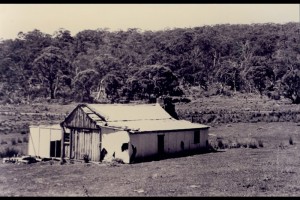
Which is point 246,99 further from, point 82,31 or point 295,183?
point 82,31

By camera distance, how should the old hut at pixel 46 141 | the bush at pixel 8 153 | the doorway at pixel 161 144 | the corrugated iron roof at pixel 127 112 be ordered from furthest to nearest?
the bush at pixel 8 153 < the old hut at pixel 46 141 < the corrugated iron roof at pixel 127 112 < the doorway at pixel 161 144

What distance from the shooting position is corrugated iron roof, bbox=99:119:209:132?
25875 mm

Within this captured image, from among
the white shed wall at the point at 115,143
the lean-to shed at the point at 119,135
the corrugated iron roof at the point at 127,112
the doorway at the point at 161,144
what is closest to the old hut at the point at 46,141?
the lean-to shed at the point at 119,135

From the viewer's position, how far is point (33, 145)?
1115 inches

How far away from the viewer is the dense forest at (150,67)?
2923 inches

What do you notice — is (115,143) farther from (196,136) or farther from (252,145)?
(252,145)

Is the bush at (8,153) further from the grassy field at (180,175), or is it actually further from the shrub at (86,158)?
the shrub at (86,158)

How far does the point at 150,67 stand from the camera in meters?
74.7

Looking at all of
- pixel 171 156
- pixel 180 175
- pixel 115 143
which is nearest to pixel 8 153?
pixel 115 143

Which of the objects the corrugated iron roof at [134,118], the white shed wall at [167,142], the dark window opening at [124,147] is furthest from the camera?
the corrugated iron roof at [134,118]

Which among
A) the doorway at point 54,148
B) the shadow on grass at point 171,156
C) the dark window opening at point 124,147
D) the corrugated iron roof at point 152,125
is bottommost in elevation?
the shadow on grass at point 171,156

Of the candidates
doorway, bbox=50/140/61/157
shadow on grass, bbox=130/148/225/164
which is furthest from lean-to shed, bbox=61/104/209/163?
doorway, bbox=50/140/61/157

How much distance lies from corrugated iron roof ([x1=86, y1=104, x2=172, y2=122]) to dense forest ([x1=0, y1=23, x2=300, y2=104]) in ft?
127

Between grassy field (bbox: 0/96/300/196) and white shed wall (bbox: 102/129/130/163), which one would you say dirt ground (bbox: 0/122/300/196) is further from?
white shed wall (bbox: 102/129/130/163)
